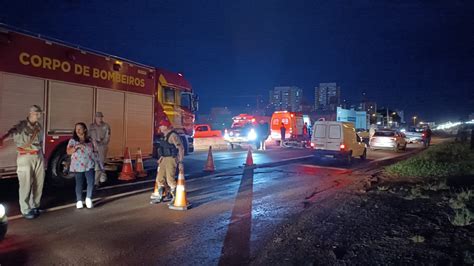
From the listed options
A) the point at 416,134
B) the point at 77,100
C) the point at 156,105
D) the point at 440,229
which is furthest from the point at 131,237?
the point at 416,134

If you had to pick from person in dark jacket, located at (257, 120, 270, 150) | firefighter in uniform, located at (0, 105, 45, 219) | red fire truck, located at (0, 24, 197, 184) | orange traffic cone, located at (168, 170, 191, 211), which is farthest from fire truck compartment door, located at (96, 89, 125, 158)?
person in dark jacket, located at (257, 120, 270, 150)

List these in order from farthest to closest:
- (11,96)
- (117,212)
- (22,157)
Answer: (11,96) → (117,212) → (22,157)

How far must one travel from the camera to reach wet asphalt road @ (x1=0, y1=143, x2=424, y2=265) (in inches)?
196

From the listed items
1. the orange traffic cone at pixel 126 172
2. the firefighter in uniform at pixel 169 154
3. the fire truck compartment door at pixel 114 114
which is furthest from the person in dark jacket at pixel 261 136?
the firefighter in uniform at pixel 169 154

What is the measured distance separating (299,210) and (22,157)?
17.5ft

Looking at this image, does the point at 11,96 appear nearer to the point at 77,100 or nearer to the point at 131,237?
the point at 77,100

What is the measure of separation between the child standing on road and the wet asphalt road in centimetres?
52

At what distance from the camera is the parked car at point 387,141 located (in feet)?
84.0

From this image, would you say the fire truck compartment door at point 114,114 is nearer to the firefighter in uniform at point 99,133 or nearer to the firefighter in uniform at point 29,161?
the firefighter in uniform at point 99,133

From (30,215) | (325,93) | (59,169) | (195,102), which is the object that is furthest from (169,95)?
(325,93)

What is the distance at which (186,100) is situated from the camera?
51.3 ft

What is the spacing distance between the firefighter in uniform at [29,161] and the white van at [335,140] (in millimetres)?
12957

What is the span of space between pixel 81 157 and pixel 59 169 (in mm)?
3233

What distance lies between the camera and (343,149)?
662 inches
